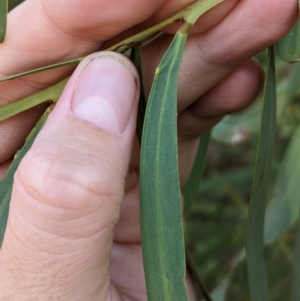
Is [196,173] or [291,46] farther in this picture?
[196,173]

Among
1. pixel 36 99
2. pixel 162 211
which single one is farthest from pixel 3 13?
pixel 162 211

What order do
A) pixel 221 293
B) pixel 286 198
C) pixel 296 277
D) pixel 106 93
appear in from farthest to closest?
1. pixel 221 293
2. pixel 286 198
3. pixel 296 277
4. pixel 106 93

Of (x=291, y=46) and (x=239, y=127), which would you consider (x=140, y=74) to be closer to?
(x=291, y=46)

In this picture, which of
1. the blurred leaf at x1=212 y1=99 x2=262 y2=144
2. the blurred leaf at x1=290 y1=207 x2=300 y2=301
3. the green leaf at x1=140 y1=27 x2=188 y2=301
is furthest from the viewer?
the blurred leaf at x1=212 y1=99 x2=262 y2=144

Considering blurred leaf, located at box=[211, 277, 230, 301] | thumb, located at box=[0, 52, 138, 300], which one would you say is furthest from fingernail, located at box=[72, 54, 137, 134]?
blurred leaf, located at box=[211, 277, 230, 301]

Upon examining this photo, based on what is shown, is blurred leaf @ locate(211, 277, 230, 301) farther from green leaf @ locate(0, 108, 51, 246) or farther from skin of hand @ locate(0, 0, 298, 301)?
green leaf @ locate(0, 108, 51, 246)

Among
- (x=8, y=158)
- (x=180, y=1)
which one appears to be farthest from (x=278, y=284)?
(x=180, y=1)

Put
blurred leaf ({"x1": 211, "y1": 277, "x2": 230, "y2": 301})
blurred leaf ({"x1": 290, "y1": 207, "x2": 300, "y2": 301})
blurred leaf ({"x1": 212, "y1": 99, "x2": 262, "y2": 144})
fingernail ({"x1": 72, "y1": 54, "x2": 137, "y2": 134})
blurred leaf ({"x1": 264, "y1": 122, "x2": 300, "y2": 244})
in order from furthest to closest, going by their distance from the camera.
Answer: blurred leaf ({"x1": 212, "y1": 99, "x2": 262, "y2": 144}) → blurred leaf ({"x1": 211, "y1": 277, "x2": 230, "y2": 301}) → blurred leaf ({"x1": 264, "y1": 122, "x2": 300, "y2": 244}) → blurred leaf ({"x1": 290, "y1": 207, "x2": 300, "y2": 301}) → fingernail ({"x1": 72, "y1": 54, "x2": 137, "y2": 134})
